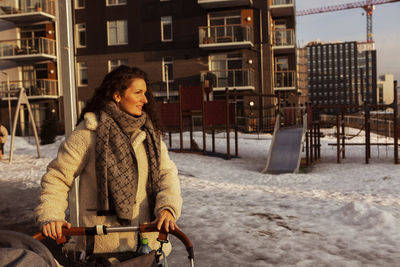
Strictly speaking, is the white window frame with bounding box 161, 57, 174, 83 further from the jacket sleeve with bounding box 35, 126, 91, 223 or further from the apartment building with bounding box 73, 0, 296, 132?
the jacket sleeve with bounding box 35, 126, 91, 223

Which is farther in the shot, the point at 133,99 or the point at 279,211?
the point at 279,211

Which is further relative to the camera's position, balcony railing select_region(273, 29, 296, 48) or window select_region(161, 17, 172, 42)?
balcony railing select_region(273, 29, 296, 48)

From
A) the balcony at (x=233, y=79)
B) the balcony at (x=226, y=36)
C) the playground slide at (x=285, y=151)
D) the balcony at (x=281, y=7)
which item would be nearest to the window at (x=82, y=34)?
the balcony at (x=226, y=36)

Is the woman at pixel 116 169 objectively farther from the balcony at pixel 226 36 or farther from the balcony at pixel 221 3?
the balcony at pixel 221 3

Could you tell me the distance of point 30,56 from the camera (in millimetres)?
33719

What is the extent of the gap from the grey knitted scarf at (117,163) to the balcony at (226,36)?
27.5 meters

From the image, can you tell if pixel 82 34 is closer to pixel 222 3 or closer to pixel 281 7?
pixel 222 3

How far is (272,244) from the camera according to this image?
580 centimetres

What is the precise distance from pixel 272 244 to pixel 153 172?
3.45m

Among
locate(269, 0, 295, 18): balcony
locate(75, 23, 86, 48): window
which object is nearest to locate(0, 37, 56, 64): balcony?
locate(75, 23, 86, 48): window

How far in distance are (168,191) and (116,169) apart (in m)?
0.34

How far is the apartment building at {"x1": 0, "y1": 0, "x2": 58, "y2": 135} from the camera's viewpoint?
112 ft

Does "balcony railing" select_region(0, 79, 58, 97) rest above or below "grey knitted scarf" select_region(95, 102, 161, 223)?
above

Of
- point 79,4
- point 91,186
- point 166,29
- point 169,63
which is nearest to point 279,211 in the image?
point 91,186
